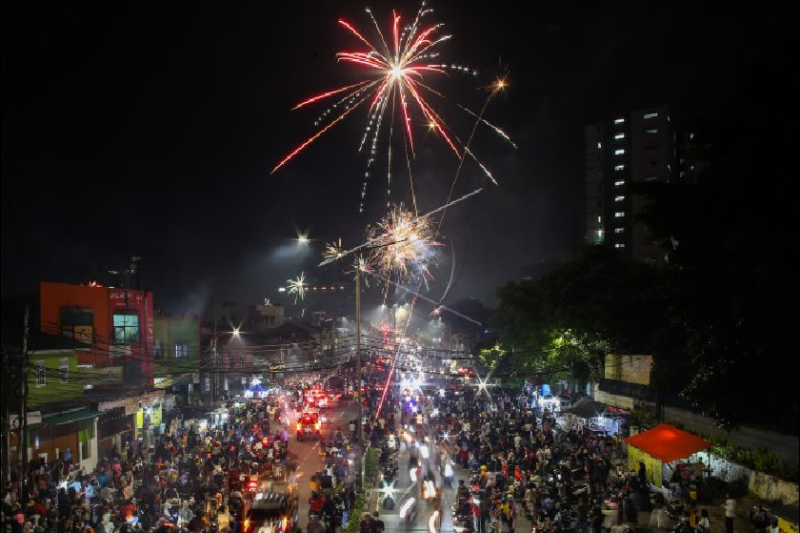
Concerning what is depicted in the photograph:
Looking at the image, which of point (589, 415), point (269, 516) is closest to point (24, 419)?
point (269, 516)

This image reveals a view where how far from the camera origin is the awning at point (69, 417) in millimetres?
21016

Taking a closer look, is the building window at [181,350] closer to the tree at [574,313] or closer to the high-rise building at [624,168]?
the tree at [574,313]

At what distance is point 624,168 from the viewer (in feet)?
224

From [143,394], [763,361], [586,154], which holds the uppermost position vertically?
[586,154]

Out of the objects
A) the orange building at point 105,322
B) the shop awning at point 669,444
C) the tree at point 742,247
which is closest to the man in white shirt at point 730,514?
the shop awning at point 669,444

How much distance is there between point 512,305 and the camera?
3534 centimetres

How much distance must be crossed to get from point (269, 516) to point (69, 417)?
37.8 feet

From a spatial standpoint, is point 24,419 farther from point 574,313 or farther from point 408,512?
point 574,313

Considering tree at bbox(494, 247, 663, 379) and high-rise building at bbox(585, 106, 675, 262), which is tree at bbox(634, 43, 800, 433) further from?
high-rise building at bbox(585, 106, 675, 262)

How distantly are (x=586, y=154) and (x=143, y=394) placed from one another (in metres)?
57.7

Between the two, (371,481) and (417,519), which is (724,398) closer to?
(417,519)

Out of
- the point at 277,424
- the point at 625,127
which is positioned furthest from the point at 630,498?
the point at 625,127

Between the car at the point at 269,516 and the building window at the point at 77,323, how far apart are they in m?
18.5

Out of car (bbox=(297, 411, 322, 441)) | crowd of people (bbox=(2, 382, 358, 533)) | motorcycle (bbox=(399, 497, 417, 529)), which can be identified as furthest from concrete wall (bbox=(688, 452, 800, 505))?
car (bbox=(297, 411, 322, 441))
